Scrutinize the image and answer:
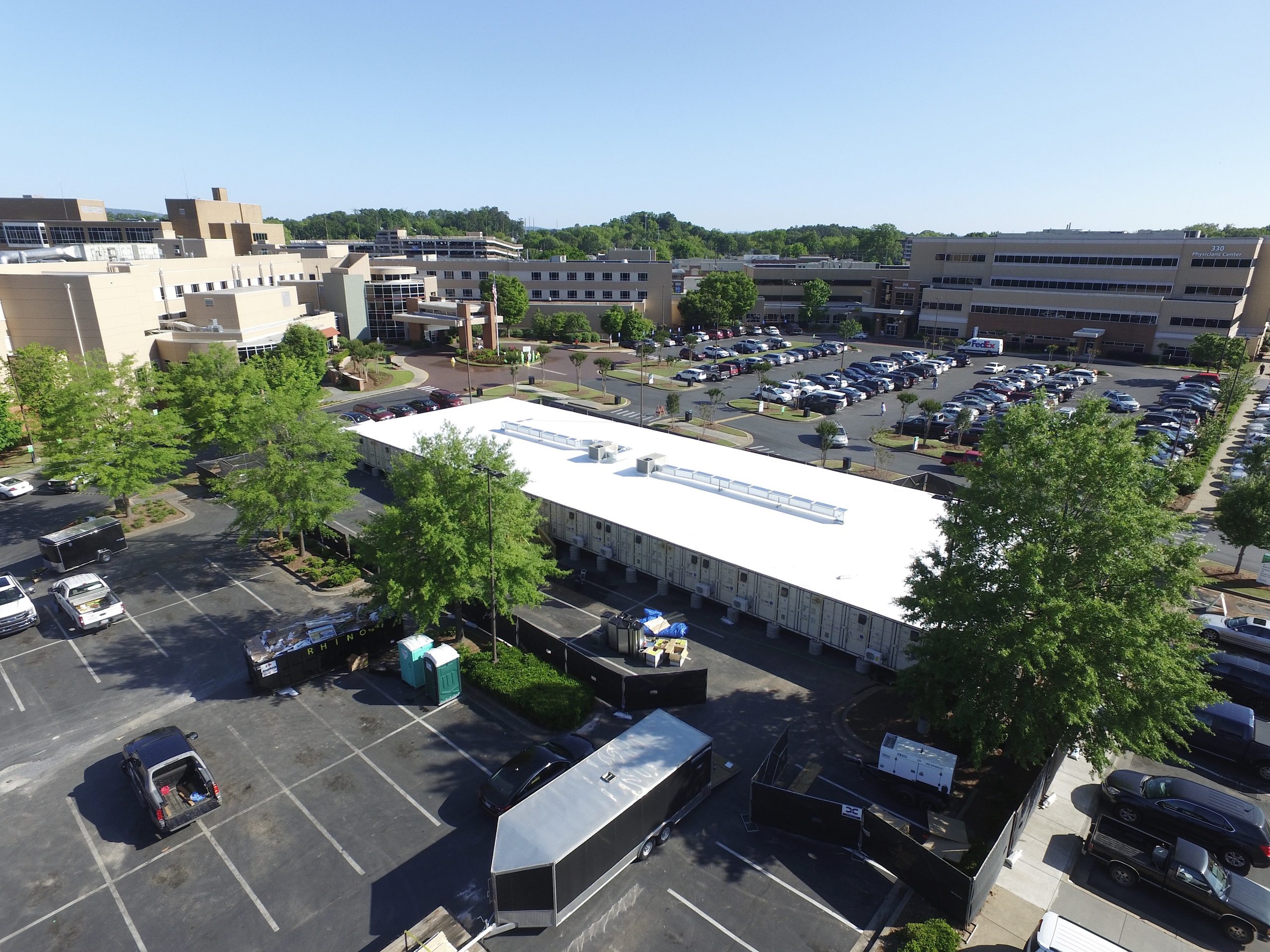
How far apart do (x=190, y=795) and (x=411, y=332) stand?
77.8m

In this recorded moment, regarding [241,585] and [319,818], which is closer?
[319,818]

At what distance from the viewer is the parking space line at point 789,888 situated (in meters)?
15.6

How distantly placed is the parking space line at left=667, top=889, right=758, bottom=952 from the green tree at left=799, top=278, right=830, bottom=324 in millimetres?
101456

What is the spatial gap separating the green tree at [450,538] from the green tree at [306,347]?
135ft

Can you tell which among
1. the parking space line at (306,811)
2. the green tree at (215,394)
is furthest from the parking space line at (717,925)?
the green tree at (215,394)

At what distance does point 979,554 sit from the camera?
18594mm

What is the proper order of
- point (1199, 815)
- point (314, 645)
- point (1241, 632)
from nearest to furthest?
point (1199, 815), point (314, 645), point (1241, 632)

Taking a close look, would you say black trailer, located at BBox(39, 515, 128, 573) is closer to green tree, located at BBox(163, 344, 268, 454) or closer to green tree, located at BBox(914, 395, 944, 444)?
green tree, located at BBox(163, 344, 268, 454)

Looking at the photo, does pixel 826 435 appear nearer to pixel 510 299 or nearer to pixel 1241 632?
pixel 1241 632

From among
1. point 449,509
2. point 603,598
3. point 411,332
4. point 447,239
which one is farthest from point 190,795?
point 447,239

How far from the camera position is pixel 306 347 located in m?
62.2

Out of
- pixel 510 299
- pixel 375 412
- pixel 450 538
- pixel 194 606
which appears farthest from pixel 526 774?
pixel 510 299

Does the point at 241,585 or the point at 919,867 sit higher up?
the point at 919,867

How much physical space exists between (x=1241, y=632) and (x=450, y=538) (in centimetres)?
2896
